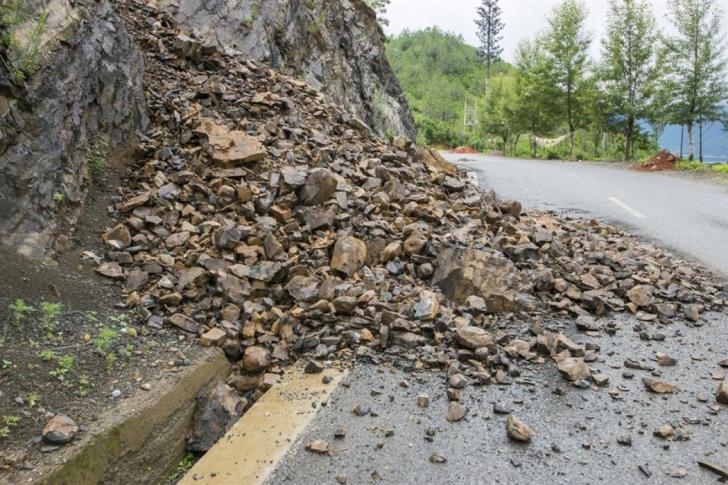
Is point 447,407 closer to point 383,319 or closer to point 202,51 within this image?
point 383,319

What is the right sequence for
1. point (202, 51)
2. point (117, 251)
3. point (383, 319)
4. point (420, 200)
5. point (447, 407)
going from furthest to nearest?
point (202, 51) < point (420, 200) < point (117, 251) < point (383, 319) < point (447, 407)

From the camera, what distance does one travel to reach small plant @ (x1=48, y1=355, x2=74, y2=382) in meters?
2.54

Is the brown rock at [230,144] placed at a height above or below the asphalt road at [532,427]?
above

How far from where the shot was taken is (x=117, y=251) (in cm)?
374

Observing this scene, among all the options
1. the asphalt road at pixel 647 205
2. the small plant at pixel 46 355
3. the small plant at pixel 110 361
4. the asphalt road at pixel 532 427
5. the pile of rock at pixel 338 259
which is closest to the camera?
the asphalt road at pixel 532 427

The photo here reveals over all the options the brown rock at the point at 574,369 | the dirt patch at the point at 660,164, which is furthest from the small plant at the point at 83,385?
the dirt patch at the point at 660,164

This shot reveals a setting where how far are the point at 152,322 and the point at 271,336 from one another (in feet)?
2.50

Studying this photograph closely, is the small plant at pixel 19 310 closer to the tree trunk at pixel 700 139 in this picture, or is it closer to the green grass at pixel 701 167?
the green grass at pixel 701 167

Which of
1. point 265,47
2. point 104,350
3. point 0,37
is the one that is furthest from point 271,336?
point 265,47

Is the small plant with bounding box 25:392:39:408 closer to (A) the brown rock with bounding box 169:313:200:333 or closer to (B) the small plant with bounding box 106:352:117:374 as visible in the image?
(B) the small plant with bounding box 106:352:117:374

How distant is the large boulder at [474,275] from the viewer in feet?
12.6

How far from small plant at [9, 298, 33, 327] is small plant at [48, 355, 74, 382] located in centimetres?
36

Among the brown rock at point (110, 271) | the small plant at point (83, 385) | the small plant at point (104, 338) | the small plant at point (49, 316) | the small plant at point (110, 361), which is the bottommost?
the small plant at point (83, 385)

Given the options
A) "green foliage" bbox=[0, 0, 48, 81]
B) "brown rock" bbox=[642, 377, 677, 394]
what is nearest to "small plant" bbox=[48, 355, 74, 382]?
"green foliage" bbox=[0, 0, 48, 81]
